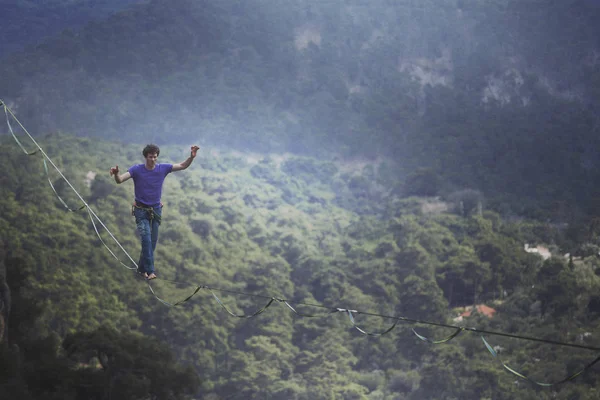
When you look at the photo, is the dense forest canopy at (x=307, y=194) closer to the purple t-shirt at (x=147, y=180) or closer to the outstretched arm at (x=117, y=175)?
the purple t-shirt at (x=147, y=180)

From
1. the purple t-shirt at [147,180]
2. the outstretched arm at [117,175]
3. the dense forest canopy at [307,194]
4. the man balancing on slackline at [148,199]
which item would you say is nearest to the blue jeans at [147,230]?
the man balancing on slackline at [148,199]

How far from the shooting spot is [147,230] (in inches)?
373

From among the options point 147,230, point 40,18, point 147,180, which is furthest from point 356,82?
point 147,180

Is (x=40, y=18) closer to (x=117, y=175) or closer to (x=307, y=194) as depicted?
(x=307, y=194)

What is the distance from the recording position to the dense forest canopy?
51.1 m

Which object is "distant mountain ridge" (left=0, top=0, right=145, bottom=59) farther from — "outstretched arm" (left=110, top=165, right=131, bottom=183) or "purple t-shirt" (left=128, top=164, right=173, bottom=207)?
"outstretched arm" (left=110, top=165, right=131, bottom=183)

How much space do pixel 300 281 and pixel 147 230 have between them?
61.0 m

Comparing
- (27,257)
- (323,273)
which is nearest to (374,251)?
(323,273)

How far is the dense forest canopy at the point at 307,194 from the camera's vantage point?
51094 mm

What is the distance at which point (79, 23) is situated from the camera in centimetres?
10175

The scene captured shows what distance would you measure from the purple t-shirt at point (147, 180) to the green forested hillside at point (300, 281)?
21461 millimetres

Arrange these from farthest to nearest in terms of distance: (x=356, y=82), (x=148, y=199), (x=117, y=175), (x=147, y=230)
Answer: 1. (x=356, y=82)
2. (x=147, y=230)
3. (x=148, y=199)
4. (x=117, y=175)

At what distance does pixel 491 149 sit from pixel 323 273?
Answer: 41.5m

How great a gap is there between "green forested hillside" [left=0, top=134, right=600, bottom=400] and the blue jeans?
2106cm
